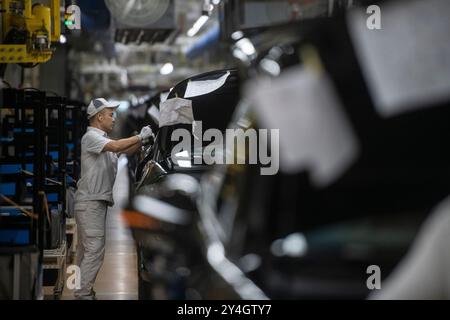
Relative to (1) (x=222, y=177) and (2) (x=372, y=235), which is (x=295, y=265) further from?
(1) (x=222, y=177)

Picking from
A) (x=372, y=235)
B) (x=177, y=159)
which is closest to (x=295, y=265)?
(x=372, y=235)

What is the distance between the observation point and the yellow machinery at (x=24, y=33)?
8.05 meters

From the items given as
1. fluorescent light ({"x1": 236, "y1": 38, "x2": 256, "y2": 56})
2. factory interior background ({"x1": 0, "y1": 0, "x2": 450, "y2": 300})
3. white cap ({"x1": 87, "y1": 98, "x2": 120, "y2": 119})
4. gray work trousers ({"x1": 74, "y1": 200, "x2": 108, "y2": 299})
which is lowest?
gray work trousers ({"x1": 74, "y1": 200, "x2": 108, "y2": 299})

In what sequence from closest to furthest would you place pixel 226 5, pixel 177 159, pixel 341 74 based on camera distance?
pixel 341 74
pixel 177 159
pixel 226 5

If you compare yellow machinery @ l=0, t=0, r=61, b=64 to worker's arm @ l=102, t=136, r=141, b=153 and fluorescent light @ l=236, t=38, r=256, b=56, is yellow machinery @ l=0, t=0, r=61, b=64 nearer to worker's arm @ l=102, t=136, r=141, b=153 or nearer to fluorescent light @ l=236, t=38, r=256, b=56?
worker's arm @ l=102, t=136, r=141, b=153

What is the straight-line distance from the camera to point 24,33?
8602mm

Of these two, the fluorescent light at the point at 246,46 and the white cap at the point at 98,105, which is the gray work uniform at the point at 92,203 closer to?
the white cap at the point at 98,105

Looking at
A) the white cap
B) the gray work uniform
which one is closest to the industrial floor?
the gray work uniform

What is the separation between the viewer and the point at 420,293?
3.11 meters

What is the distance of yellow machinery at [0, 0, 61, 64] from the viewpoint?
26.4 feet

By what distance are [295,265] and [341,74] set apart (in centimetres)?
73

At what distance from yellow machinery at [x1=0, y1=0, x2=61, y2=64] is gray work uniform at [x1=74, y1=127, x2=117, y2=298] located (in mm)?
1442

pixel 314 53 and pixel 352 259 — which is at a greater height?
pixel 314 53

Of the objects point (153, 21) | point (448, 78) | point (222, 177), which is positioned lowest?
point (222, 177)
